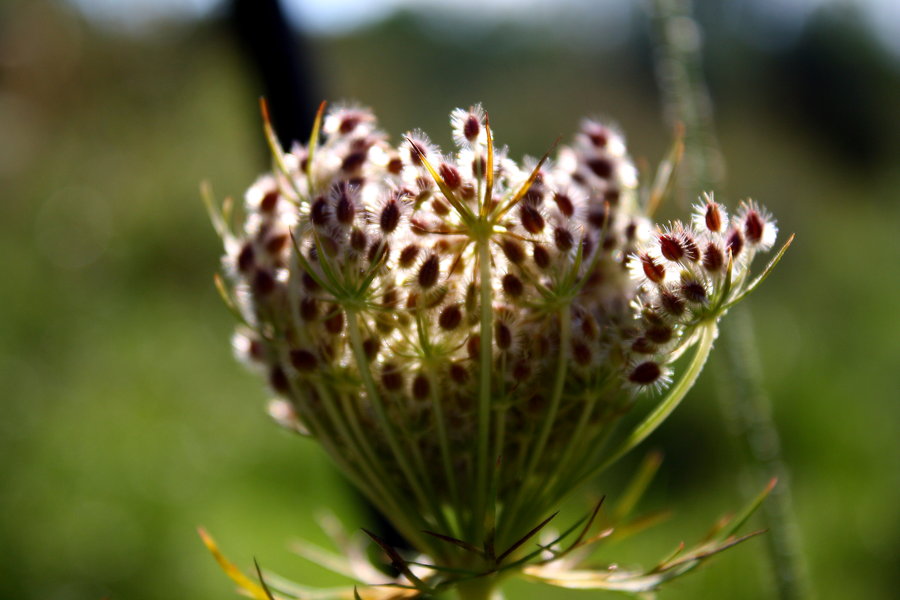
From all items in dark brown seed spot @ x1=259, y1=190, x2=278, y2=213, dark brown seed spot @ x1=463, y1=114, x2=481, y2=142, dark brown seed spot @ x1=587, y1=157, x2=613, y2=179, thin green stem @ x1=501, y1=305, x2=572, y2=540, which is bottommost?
thin green stem @ x1=501, y1=305, x2=572, y2=540

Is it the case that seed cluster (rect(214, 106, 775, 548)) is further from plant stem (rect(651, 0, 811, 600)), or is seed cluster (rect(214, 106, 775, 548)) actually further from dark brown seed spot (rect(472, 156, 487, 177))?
plant stem (rect(651, 0, 811, 600))

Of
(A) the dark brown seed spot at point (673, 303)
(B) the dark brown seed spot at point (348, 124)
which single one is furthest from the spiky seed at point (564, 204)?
(B) the dark brown seed spot at point (348, 124)

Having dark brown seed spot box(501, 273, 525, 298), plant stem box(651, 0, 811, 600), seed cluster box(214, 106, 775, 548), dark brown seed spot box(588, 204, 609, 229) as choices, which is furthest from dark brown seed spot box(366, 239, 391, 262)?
plant stem box(651, 0, 811, 600)

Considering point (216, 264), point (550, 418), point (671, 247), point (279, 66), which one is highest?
point (216, 264)

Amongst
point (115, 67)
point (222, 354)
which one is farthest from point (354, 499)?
point (115, 67)

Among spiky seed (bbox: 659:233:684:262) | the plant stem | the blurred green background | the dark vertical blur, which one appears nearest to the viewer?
spiky seed (bbox: 659:233:684:262)

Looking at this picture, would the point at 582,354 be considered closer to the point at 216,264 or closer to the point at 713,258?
the point at 713,258

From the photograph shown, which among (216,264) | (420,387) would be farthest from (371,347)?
(216,264)
